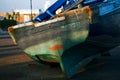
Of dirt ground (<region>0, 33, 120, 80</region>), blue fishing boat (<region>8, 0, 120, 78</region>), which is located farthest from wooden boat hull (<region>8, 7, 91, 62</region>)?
dirt ground (<region>0, 33, 120, 80</region>)

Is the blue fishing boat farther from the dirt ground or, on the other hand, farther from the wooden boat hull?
the dirt ground

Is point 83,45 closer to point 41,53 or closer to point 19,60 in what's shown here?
point 41,53

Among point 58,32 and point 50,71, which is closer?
point 58,32

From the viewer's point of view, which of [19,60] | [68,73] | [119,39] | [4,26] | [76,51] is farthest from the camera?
[4,26]

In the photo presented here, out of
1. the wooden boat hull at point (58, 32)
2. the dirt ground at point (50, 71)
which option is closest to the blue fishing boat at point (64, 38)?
the wooden boat hull at point (58, 32)

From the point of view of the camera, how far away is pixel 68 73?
8.42 meters

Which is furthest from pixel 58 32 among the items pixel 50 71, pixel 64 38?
pixel 50 71

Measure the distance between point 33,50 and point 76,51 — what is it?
1276 millimetres

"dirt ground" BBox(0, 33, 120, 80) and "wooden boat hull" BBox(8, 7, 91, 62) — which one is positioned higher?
"wooden boat hull" BBox(8, 7, 91, 62)

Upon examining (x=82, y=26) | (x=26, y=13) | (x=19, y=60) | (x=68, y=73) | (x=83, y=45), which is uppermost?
(x=82, y=26)

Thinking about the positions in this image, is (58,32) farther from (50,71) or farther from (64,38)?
(50,71)

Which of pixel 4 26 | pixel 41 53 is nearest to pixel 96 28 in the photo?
pixel 41 53

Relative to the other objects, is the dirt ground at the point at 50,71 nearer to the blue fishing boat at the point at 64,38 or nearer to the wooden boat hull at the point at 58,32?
the blue fishing boat at the point at 64,38

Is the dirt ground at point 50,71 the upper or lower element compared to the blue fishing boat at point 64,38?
lower
